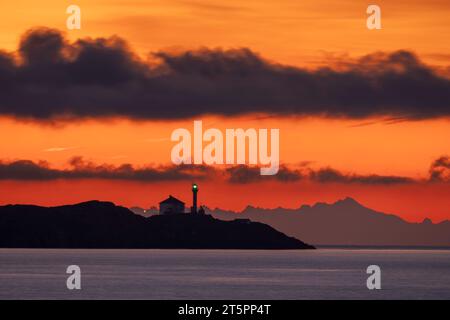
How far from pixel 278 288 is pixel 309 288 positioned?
6.26 meters

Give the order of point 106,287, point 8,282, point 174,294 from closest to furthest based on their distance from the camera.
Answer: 1. point 174,294
2. point 106,287
3. point 8,282

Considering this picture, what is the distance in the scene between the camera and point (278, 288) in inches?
5477

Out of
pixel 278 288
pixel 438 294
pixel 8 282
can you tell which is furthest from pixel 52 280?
Answer: pixel 438 294

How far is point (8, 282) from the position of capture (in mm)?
152500
